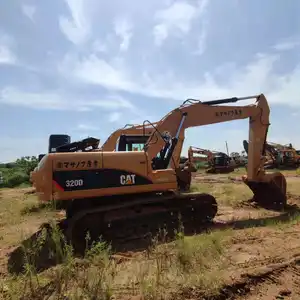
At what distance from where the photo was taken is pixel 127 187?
8.95m

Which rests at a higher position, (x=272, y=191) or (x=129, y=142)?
(x=129, y=142)

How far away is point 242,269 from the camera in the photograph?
17.6 ft

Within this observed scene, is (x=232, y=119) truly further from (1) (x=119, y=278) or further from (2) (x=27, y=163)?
(2) (x=27, y=163)

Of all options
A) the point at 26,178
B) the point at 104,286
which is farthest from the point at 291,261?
the point at 26,178

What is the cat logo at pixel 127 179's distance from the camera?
29.2 ft

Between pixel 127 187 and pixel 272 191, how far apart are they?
5.61 m

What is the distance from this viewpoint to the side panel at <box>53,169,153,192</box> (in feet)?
27.8

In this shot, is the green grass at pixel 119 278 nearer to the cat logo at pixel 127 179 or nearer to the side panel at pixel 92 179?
the side panel at pixel 92 179

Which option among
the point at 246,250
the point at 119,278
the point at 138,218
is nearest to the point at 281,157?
the point at 138,218

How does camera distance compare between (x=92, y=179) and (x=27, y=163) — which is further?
(x=27, y=163)

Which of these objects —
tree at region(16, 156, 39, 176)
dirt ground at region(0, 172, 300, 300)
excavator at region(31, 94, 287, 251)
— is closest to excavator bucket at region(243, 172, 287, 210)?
dirt ground at region(0, 172, 300, 300)

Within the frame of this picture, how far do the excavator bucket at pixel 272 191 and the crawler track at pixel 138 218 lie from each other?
3.08 m

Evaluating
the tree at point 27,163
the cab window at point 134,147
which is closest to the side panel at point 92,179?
the cab window at point 134,147

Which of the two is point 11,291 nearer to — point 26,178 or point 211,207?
point 211,207
